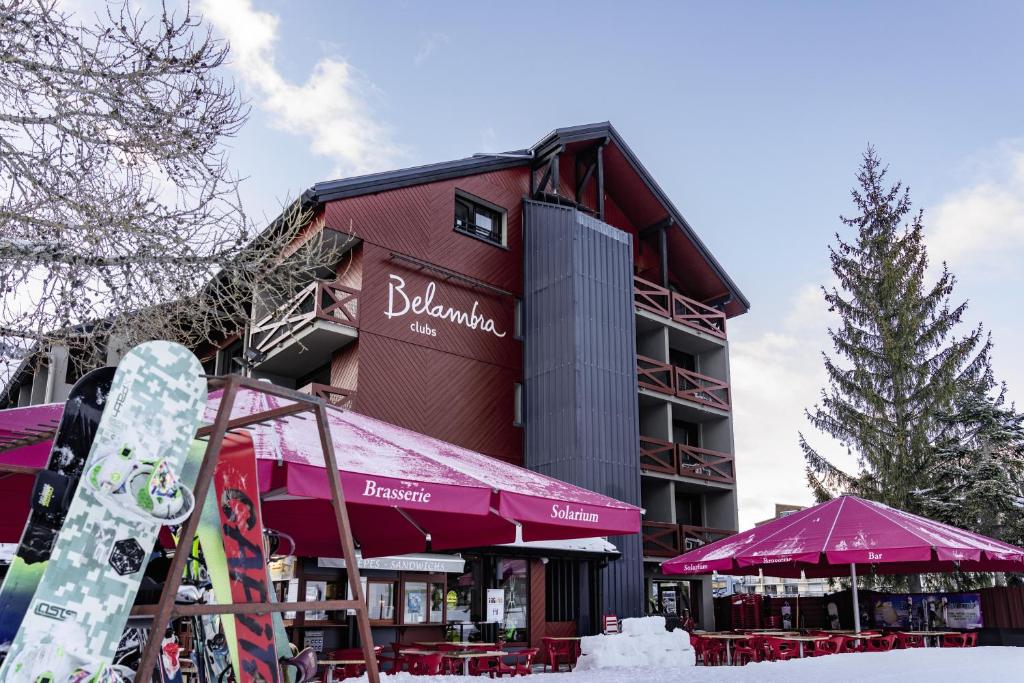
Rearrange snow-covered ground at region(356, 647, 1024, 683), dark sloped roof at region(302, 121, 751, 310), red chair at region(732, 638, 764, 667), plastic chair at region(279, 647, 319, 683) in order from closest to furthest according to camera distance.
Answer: plastic chair at region(279, 647, 319, 683) < snow-covered ground at region(356, 647, 1024, 683) < red chair at region(732, 638, 764, 667) < dark sloped roof at region(302, 121, 751, 310)

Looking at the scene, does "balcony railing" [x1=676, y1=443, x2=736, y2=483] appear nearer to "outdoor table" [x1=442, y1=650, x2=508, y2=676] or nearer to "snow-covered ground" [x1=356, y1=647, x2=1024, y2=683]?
"snow-covered ground" [x1=356, y1=647, x2=1024, y2=683]

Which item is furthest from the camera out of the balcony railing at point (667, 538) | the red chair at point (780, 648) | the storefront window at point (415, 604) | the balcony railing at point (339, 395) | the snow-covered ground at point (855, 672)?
the balcony railing at point (667, 538)

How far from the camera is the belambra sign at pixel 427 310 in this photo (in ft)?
62.2

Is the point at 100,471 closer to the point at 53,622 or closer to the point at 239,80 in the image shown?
the point at 53,622

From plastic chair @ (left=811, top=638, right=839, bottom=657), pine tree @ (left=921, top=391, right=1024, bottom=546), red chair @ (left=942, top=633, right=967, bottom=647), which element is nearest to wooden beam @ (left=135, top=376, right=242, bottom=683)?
plastic chair @ (left=811, top=638, right=839, bottom=657)

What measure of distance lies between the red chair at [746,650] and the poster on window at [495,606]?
4.55m

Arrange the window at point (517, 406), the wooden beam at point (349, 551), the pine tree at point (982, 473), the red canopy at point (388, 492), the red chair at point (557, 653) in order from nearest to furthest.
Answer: the wooden beam at point (349, 551)
the red canopy at point (388, 492)
the red chair at point (557, 653)
the window at point (517, 406)
the pine tree at point (982, 473)

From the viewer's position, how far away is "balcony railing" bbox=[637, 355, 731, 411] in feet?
75.9

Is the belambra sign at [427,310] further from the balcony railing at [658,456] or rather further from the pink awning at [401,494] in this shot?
the pink awning at [401,494]

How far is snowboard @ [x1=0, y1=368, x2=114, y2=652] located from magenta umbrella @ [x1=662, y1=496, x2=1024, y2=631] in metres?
10.7

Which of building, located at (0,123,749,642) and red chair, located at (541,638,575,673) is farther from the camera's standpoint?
building, located at (0,123,749,642)

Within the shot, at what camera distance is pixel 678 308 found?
26156 mm

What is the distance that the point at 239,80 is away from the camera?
7445 millimetres

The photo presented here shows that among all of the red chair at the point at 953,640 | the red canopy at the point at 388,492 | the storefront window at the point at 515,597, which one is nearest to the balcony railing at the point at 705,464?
the storefront window at the point at 515,597
